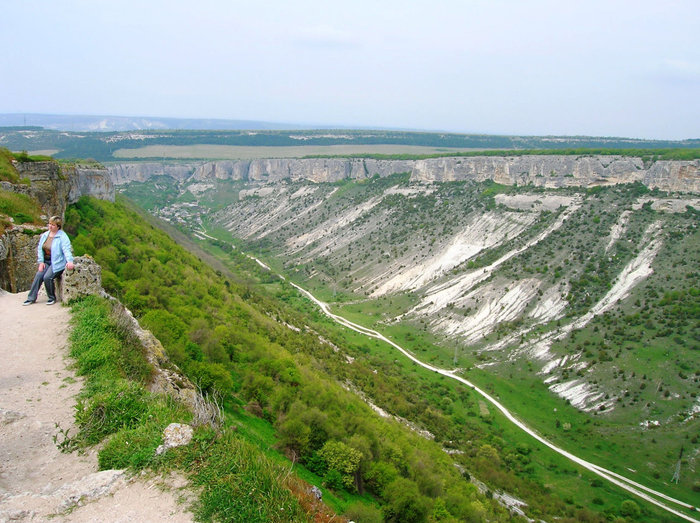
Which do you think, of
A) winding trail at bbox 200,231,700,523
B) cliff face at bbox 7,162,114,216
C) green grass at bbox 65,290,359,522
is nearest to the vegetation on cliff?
green grass at bbox 65,290,359,522

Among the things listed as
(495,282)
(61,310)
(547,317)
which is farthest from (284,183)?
(61,310)

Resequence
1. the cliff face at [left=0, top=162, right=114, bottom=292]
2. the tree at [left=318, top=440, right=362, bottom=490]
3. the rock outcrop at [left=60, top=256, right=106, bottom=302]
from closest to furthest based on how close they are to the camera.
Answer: the rock outcrop at [left=60, top=256, right=106, bottom=302], the cliff face at [left=0, top=162, right=114, bottom=292], the tree at [left=318, top=440, right=362, bottom=490]

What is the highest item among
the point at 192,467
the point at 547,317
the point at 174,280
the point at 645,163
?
the point at 645,163

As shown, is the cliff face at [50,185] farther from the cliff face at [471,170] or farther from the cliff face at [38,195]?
the cliff face at [471,170]

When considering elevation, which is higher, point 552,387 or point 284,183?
point 284,183

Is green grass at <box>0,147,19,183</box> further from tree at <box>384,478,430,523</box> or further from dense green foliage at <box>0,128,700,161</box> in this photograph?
dense green foliage at <box>0,128,700,161</box>

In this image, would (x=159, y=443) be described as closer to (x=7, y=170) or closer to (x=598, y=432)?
(x=7, y=170)

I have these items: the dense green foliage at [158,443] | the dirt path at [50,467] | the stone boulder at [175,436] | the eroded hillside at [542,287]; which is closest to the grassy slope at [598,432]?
the eroded hillside at [542,287]

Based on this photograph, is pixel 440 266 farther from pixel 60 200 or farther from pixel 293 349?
pixel 60 200

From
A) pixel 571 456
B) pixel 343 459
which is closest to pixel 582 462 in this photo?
pixel 571 456
